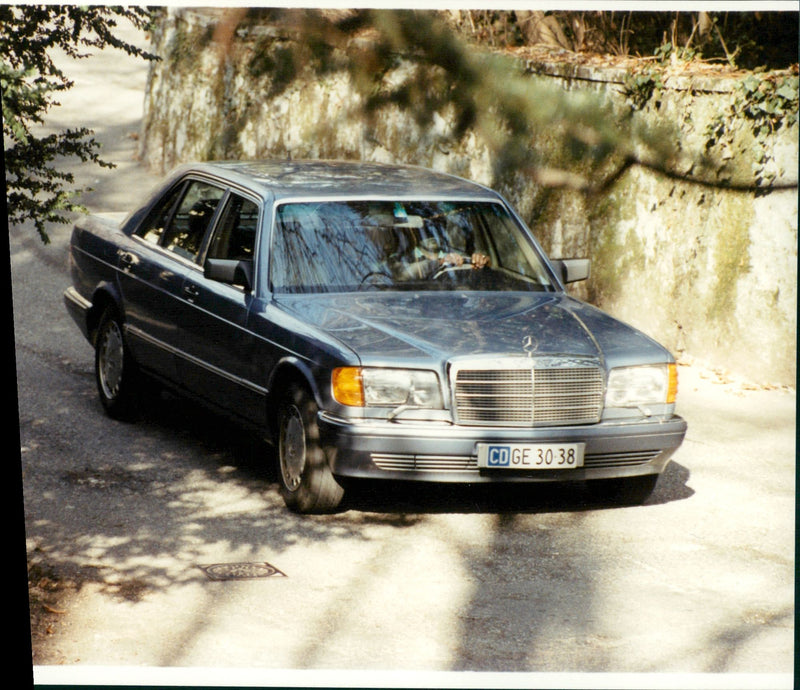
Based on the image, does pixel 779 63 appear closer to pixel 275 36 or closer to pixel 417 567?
pixel 275 36

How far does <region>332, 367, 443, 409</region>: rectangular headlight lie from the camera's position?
6.33 m

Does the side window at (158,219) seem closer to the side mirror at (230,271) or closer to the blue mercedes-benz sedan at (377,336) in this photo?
the blue mercedes-benz sedan at (377,336)

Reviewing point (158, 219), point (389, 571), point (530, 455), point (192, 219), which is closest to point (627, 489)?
point (530, 455)

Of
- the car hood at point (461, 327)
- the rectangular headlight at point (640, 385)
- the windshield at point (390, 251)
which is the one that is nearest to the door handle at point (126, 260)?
the windshield at point (390, 251)

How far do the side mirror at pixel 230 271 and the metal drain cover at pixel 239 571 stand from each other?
1.73 meters

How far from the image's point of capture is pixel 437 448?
20.8 ft

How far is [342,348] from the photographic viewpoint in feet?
21.0

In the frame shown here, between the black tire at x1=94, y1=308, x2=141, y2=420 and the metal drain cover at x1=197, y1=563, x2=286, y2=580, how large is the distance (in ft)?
8.96

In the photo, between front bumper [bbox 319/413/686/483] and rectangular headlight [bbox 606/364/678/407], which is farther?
rectangular headlight [bbox 606/364/678/407]

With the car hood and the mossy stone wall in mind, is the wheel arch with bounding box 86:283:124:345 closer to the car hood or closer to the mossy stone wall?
the car hood

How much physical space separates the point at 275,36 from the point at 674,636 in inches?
467

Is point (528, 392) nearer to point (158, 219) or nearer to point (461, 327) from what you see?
point (461, 327)

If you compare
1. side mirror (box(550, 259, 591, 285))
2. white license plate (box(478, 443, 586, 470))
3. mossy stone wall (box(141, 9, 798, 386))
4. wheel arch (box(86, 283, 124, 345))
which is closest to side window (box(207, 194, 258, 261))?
wheel arch (box(86, 283, 124, 345))

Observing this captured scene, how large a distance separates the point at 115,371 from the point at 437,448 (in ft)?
10.6
